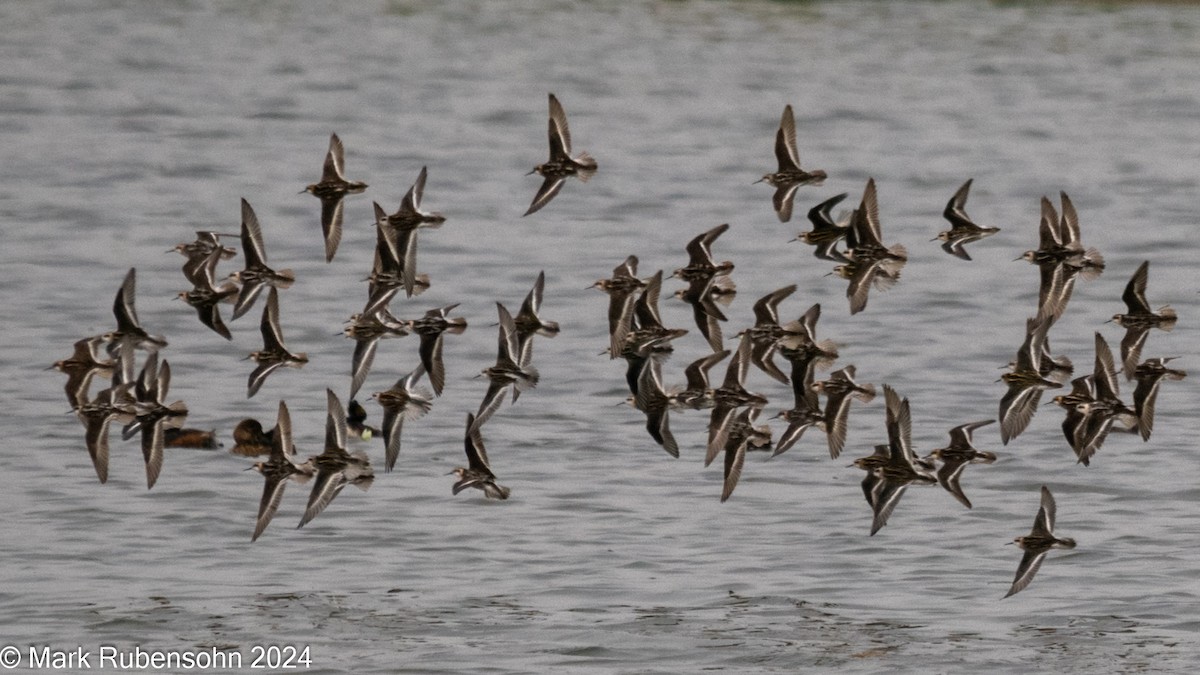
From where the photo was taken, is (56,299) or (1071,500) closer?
(1071,500)

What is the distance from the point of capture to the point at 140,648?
59.8ft

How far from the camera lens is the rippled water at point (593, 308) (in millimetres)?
19344

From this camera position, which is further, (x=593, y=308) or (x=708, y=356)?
(x=593, y=308)

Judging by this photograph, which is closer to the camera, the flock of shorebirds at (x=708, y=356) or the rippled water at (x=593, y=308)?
the flock of shorebirds at (x=708, y=356)

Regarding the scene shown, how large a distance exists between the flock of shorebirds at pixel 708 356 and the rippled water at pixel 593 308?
46.1 inches

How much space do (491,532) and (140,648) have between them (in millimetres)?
4323

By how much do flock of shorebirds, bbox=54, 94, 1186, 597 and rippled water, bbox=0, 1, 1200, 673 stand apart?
1.17m

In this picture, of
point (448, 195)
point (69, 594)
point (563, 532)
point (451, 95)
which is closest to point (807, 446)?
point (563, 532)

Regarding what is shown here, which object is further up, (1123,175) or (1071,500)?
(1123,175)

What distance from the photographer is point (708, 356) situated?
18.3 metres

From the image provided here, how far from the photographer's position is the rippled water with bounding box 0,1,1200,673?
762 inches

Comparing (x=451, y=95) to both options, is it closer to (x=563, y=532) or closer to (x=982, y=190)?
(x=982, y=190)

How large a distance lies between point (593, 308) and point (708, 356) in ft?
45.1

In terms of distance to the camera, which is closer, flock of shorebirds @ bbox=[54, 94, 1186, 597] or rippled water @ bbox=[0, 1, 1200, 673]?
flock of shorebirds @ bbox=[54, 94, 1186, 597]
